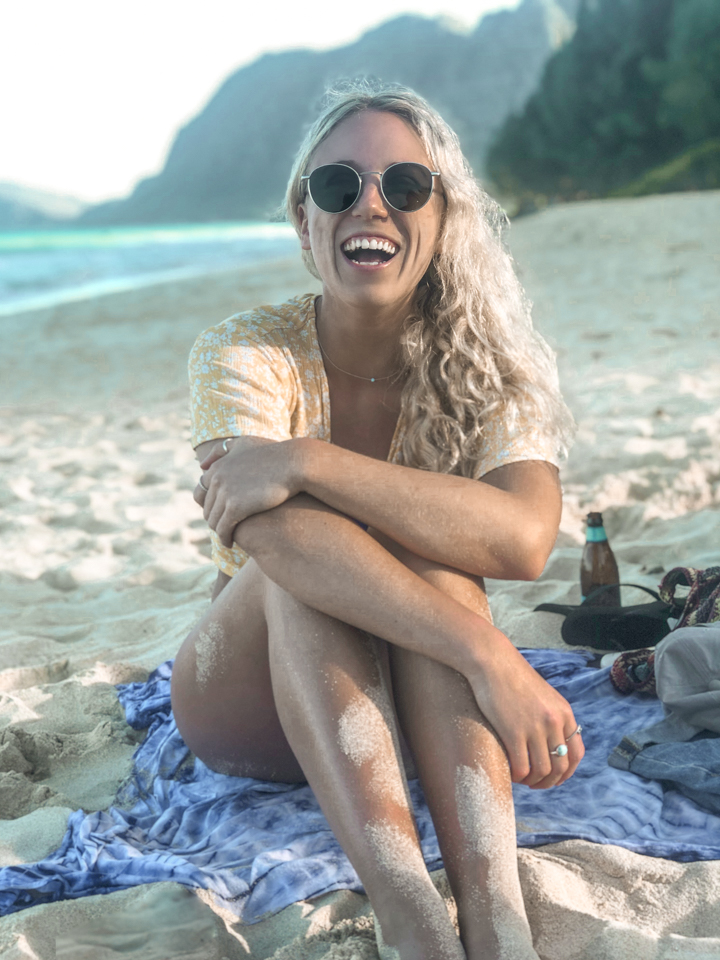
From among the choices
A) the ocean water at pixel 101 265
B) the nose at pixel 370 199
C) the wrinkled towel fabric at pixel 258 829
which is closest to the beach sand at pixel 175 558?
the wrinkled towel fabric at pixel 258 829

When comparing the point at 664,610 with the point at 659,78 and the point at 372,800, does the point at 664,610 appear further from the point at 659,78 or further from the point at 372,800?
the point at 659,78

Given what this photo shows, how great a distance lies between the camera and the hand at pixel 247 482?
198 centimetres

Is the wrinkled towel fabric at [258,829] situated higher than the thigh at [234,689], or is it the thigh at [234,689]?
the thigh at [234,689]

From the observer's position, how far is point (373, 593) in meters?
1.87

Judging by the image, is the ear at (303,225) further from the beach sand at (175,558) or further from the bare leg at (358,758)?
the bare leg at (358,758)

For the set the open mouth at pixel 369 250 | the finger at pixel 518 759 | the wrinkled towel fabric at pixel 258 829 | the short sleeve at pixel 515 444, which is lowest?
the wrinkled towel fabric at pixel 258 829

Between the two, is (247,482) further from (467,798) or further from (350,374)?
(467,798)

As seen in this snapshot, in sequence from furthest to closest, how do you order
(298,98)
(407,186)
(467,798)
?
(298,98) < (407,186) < (467,798)

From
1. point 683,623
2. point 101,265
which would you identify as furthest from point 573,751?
point 101,265

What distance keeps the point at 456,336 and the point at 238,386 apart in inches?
24.3

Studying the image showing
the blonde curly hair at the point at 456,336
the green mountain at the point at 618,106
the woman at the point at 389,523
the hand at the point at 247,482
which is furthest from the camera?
the green mountain at the point at 618,106

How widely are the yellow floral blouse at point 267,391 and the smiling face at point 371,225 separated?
0.22m

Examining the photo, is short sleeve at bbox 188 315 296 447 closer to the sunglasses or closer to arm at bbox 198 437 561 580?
arm at bbox 198 437 561 580

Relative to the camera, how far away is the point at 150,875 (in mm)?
1940
